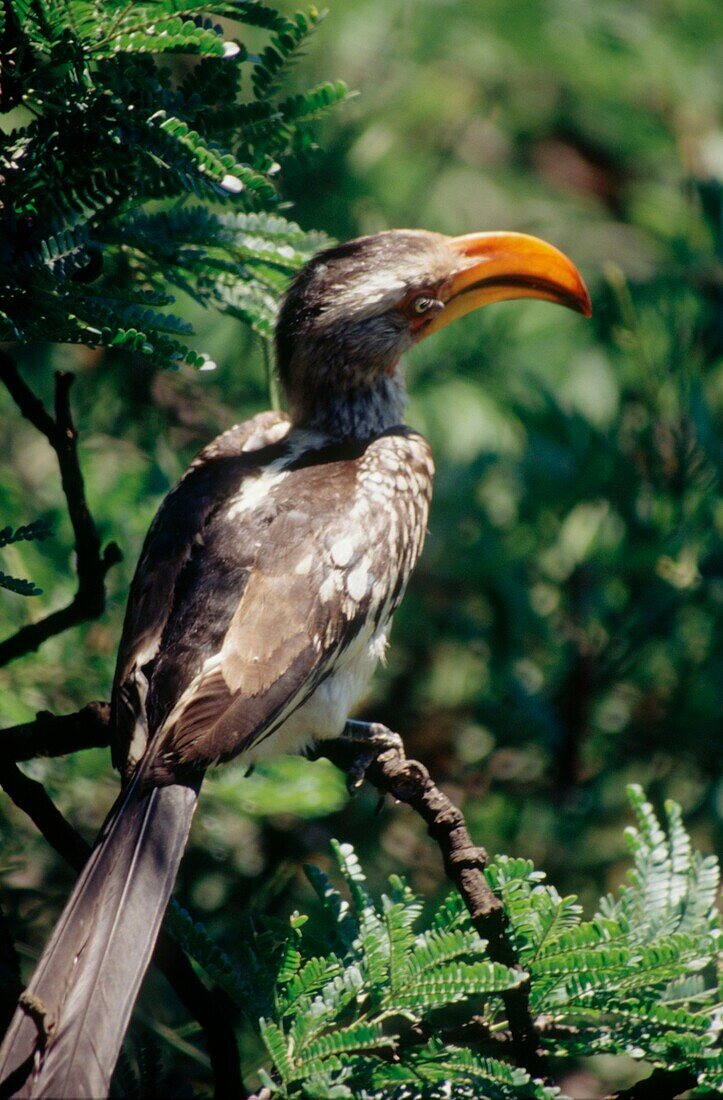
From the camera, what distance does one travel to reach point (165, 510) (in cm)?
256

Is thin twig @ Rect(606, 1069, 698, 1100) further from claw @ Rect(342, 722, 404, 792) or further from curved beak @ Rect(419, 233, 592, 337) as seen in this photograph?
curved beak @ Rect(419, 233, 592, 337)

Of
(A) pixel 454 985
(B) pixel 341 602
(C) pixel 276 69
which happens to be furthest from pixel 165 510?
(A) pixel 454 985

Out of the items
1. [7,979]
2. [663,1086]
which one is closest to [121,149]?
[7,979]

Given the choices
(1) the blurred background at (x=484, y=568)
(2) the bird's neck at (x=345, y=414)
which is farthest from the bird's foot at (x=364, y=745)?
(2) the bird's neck at (x=345, y=414)

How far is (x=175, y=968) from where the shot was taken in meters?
1.99

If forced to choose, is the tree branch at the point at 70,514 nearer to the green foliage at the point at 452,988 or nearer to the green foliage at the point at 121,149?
the green foliage at the point at 121,149

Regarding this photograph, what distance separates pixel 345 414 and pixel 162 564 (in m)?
0.87

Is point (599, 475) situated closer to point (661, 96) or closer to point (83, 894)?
point (83, 894)

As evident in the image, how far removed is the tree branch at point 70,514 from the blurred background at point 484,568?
1.74ft

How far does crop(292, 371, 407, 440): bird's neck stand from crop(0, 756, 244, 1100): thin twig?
54.2 inches

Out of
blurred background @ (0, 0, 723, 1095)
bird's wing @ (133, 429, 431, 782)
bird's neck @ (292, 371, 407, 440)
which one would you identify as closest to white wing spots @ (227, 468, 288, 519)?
bird's wing @ (133, 429, 431, 782)

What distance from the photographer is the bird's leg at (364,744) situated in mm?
2518

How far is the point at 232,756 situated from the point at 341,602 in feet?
1.44

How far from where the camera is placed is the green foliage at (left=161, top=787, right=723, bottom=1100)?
1737mm
